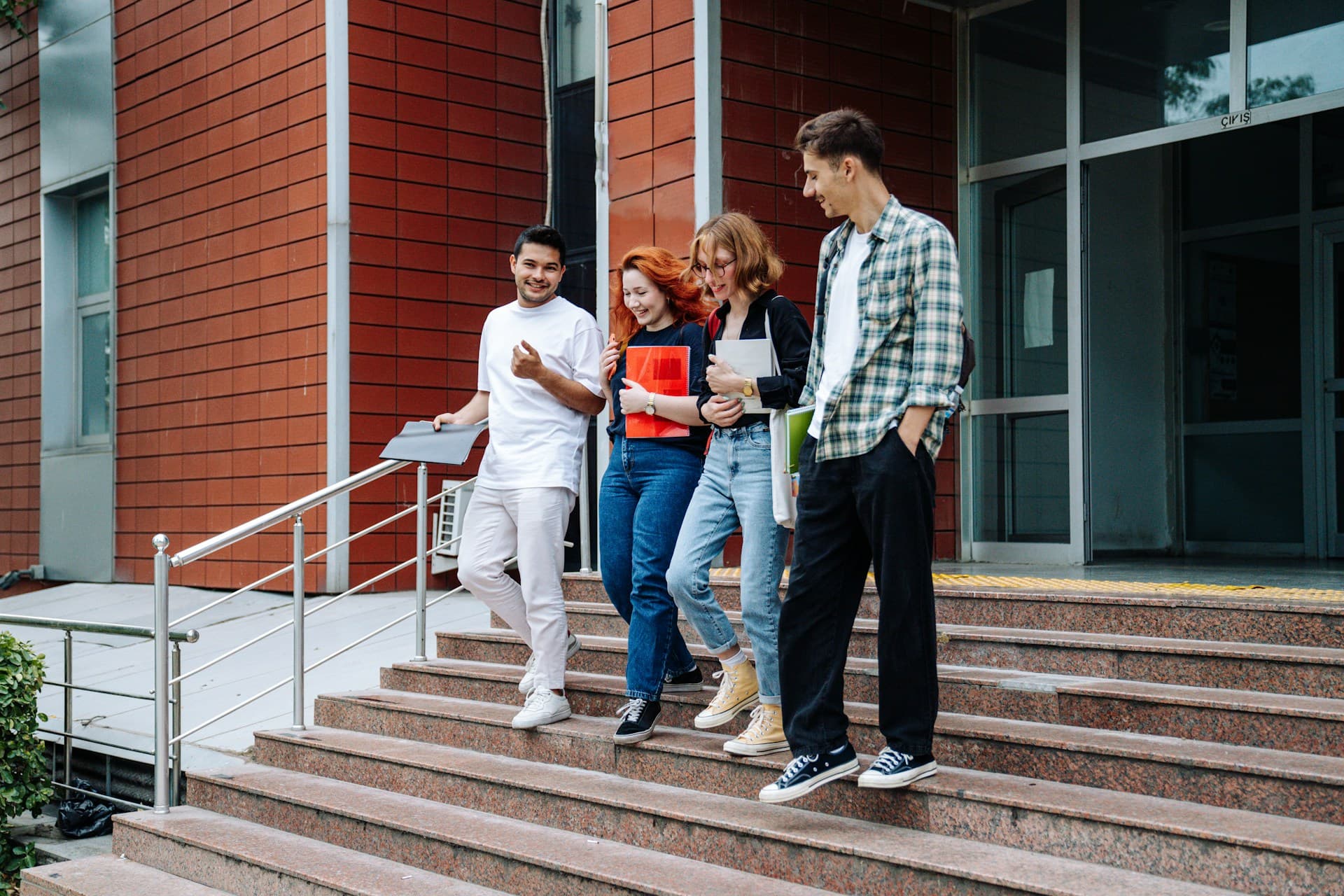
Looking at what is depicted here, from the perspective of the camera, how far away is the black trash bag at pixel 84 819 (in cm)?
567

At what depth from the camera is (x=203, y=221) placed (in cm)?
1004

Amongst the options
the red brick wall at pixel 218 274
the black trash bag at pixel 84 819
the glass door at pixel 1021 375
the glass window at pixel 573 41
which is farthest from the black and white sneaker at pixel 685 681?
the glass window at pixel 573 41

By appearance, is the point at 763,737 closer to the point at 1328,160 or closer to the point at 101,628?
the point at 101,628

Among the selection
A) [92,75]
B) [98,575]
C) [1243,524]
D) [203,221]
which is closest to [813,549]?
[1243,524]

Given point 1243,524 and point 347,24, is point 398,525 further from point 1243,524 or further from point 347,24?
point 1243,524

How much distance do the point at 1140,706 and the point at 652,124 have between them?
3.90 meters

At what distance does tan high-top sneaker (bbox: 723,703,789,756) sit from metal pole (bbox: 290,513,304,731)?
2186mm

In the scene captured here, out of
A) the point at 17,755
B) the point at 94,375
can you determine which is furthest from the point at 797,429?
the point at 94,375

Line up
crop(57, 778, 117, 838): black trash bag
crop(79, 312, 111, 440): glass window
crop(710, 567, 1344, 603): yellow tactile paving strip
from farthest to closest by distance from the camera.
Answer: crop(79, 312, 111, 440): glass window → crop(57, 778, 117, 838): black trash bag → crop(710, 567, 1344, 603): yellow tactile paving strip

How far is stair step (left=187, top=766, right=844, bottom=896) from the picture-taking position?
3.49 metres

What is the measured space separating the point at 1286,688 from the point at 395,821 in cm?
272

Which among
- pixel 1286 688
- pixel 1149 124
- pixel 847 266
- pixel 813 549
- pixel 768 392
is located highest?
pixel 1149 124

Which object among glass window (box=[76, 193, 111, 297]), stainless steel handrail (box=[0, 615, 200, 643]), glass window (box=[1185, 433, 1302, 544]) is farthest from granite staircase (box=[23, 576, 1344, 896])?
glass window (box=[76, 193, 111, 297])

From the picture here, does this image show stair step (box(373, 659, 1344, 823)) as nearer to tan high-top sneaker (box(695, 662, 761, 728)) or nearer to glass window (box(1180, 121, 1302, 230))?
tan high-top sneaker (box(695, 662, 761, 728))
